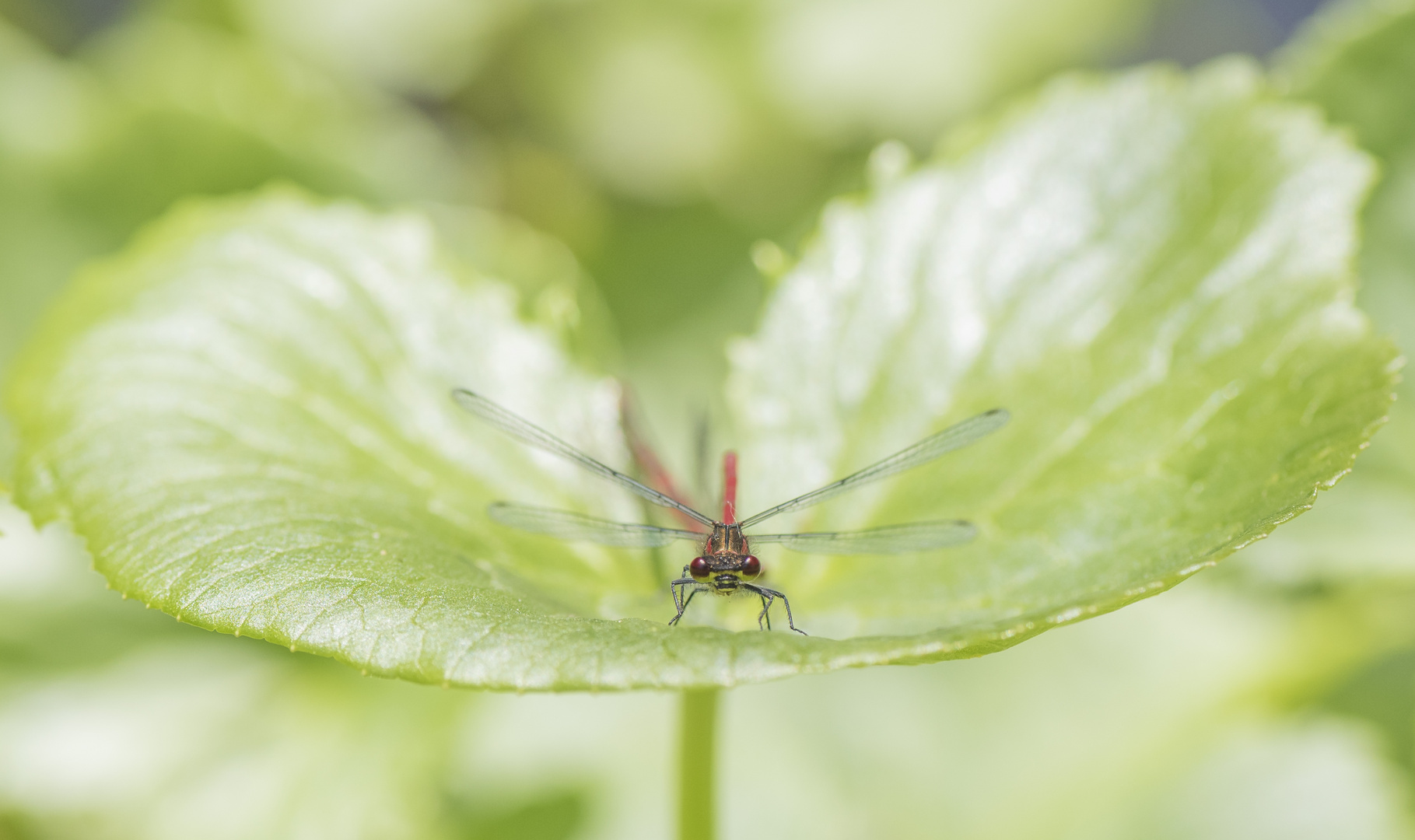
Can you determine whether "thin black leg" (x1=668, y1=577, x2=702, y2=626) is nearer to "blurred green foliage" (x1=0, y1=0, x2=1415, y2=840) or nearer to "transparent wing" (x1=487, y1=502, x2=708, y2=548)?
"transparent wing" (x1=487, y1=502, x2=708, y2=548)

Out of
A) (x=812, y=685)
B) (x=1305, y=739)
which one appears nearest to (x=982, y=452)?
(x=1305, y=739)

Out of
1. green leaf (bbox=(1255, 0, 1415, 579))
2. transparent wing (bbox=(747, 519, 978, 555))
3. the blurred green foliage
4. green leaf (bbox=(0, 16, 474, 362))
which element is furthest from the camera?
green leaf (bbox=(0, 16, 474, 362))

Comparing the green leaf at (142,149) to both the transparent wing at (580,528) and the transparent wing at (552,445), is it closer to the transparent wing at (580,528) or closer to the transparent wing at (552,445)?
the transparent wing at (552,445)

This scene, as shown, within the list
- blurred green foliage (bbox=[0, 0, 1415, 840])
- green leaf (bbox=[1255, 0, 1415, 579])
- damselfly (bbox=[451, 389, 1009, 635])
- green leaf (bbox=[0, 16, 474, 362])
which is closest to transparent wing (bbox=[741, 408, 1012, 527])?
damselfly (bbox=[451, 389, 1009, 635])

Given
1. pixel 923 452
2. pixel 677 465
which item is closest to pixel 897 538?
pixel 923 452

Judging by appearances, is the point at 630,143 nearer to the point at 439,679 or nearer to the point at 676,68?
the point at 676,68

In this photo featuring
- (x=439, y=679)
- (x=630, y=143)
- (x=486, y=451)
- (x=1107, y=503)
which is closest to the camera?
(x=439, y=679)

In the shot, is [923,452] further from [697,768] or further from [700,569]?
[697,768]
